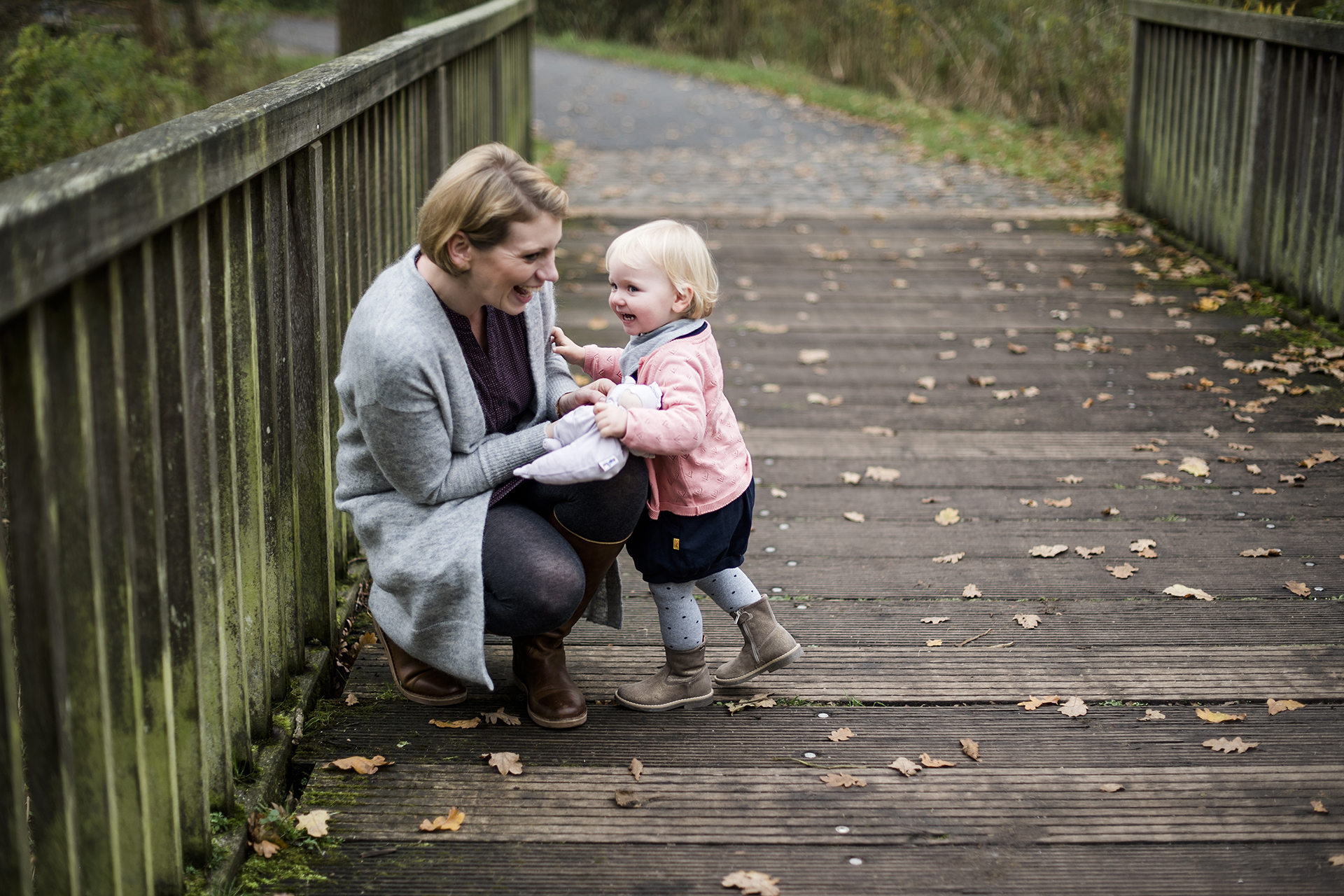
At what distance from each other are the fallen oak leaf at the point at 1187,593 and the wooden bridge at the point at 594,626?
0.02 metres

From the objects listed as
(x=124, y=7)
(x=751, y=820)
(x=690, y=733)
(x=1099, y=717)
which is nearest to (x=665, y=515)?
(x=690, y=733)

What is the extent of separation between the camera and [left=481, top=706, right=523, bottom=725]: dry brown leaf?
3131mm

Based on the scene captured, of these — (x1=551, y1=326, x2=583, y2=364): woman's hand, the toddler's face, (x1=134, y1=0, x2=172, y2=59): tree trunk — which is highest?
(x1=134, y1=0, x2=172, y2=59): tree trunk

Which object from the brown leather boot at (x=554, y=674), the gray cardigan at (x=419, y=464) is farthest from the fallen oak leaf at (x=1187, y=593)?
the gray cardigan at (x=419, y=464)

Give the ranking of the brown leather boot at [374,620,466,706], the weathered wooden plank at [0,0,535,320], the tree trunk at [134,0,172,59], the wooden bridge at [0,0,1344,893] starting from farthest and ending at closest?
1. the tree trunk at [134,0,172,59]
2. the brown leather boot at [374,620,466,706]
3. the wooden bridge at [0,0,1344,893]
4. the weathered wooden plank at [0,0,535,320]

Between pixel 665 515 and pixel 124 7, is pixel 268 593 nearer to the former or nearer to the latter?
pixel 665 515

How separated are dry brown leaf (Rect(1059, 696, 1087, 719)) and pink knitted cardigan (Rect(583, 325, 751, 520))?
975 mm

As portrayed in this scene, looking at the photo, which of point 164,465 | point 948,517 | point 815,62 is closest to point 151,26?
point 815,62

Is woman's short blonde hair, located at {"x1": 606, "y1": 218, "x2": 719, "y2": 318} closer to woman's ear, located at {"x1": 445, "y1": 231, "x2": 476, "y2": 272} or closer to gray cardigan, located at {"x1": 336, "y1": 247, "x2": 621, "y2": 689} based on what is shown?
woman's ear, located at {"x1": 445, "y1": 231, "x2": 476, "y2": 272}

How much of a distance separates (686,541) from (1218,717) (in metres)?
1.37

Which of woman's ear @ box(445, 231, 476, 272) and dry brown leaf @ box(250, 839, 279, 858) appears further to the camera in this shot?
woman's ear @ box(445, 231, 476, 272)

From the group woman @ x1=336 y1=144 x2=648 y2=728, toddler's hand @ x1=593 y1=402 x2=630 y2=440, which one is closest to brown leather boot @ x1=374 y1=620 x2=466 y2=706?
woman @ x1=336 y1=144 x2=648 y2=728

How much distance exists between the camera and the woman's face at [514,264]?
2748mm

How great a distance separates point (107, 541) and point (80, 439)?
197 mm
